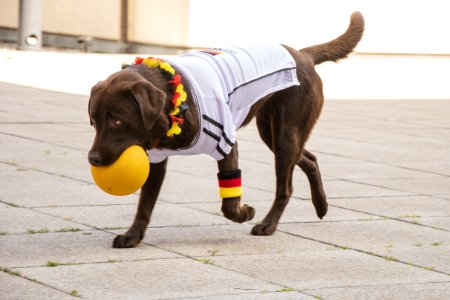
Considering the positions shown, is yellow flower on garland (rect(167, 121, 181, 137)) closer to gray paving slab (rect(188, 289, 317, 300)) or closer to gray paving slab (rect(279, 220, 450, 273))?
gray paving slab (rect(188, 289, 317, 300))

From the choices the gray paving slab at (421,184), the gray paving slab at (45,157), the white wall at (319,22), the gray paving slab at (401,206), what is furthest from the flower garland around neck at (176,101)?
the white wall at (319,22)

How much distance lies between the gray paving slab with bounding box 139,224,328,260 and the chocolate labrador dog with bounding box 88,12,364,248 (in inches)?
5.6

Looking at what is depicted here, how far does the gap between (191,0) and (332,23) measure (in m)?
3.35

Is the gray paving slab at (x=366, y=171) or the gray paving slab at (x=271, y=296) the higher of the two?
the gray paving slab at (x=271, y=296)

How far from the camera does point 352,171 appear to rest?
955 centimetres

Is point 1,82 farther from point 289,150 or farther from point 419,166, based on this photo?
point 289,150

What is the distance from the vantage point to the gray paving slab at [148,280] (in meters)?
5.24

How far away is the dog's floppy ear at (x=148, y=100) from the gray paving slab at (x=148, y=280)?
0.76 m

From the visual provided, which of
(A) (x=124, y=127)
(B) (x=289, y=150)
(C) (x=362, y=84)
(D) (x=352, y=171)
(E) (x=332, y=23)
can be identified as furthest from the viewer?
(E) (x=332, y=23)

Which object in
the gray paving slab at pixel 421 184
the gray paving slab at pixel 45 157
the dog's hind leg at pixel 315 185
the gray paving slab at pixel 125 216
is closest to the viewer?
the gray paving slab at pixel 125 216

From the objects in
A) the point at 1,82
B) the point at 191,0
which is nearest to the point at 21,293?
the point at 1,82

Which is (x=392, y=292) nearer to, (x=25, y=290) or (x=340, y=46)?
(x=25, y=290)

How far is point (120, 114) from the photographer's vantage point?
18.9 ft

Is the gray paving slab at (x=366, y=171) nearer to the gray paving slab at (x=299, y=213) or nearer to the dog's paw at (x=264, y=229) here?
the gray paving slab at (x=299, y=213)
